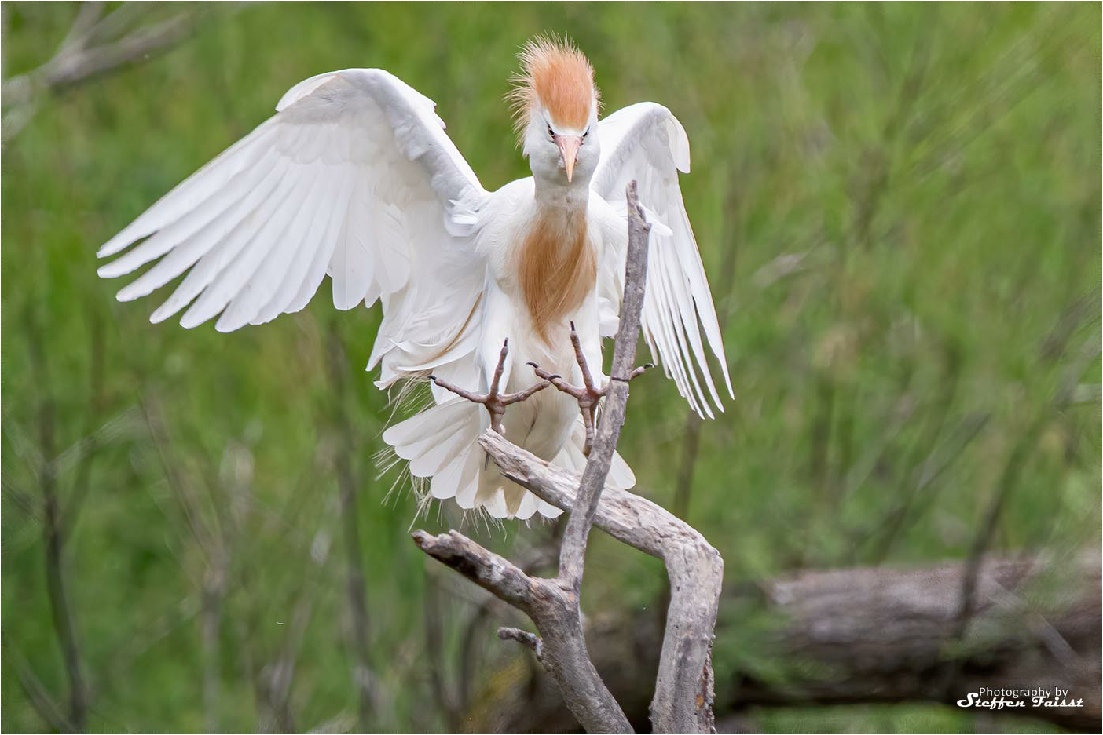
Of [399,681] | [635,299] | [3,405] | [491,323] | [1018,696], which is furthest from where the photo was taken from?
[399,681]

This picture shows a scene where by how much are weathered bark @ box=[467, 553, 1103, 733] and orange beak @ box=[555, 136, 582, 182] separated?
2142 mm

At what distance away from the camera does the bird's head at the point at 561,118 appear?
327 centimetres

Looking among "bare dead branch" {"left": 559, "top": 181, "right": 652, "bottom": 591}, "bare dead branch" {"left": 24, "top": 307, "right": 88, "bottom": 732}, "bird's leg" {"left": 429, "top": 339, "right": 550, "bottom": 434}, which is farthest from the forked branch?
"bare dead branch" {"left": 24, "top": 307, "right": 88, "bottom": 732}

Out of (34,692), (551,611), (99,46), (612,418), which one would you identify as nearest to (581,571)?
(551,611)

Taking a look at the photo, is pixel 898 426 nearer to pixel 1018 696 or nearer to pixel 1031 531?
pixel 1031 531

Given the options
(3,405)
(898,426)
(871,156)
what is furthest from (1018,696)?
(3,405)

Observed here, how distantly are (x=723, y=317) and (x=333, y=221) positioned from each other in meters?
2.12

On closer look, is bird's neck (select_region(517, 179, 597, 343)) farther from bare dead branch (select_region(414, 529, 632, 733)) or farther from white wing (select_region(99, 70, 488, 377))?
bare dead branch (select_region(414, 529, 632, 733))

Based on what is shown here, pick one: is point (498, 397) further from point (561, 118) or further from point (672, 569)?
point (672, 569)

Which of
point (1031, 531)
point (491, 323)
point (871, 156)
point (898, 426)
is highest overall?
point (871, 156)

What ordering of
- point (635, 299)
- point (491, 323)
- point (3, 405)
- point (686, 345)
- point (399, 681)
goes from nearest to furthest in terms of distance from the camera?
point (635, 299)
point (491, 323)
point (686, 345)
point (3, 405)
point (399, 681)

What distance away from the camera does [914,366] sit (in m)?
6.27

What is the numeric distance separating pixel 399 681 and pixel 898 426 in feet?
7.91

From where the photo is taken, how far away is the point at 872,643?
4961 millimetres
